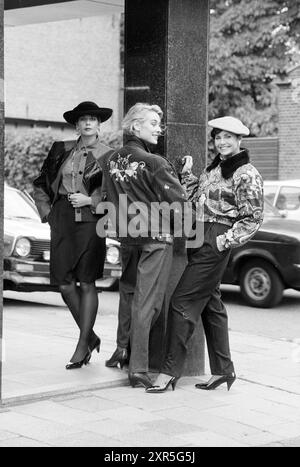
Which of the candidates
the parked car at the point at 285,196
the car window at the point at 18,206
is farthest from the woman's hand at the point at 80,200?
the parked car at the point at 285,196

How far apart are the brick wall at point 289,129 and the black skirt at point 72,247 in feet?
54.6

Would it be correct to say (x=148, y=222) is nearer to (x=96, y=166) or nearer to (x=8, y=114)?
(x=96, y=166)

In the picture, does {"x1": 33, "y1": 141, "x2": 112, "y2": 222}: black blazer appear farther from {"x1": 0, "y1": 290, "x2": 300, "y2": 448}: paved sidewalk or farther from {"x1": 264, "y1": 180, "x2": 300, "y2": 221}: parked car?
{"x1": 264, "y1": 180, "x2": 300, "y2": 221}: parked car

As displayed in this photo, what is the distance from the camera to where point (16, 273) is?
11.3 metres

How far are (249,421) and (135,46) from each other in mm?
2915

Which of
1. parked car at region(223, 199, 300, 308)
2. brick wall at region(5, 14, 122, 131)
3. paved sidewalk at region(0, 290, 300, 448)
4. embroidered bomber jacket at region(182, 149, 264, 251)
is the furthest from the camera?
brick wall at region(5, 14, 122, 131)

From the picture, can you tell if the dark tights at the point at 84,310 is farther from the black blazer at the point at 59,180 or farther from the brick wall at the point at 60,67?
the brick wall at the point at 60,67

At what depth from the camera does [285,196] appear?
13.1 metres

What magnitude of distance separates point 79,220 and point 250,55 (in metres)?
21.6

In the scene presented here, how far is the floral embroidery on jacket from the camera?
618cm

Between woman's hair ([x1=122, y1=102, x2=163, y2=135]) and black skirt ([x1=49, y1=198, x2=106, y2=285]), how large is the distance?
2.76ft

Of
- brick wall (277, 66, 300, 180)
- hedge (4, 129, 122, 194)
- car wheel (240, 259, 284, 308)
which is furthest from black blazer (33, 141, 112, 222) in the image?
brick wall (277, 66, 300, 180)

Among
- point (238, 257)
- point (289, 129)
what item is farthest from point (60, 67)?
point (238, 257)

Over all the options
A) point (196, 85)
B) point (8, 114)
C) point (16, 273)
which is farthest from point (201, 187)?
point (8, 114)
